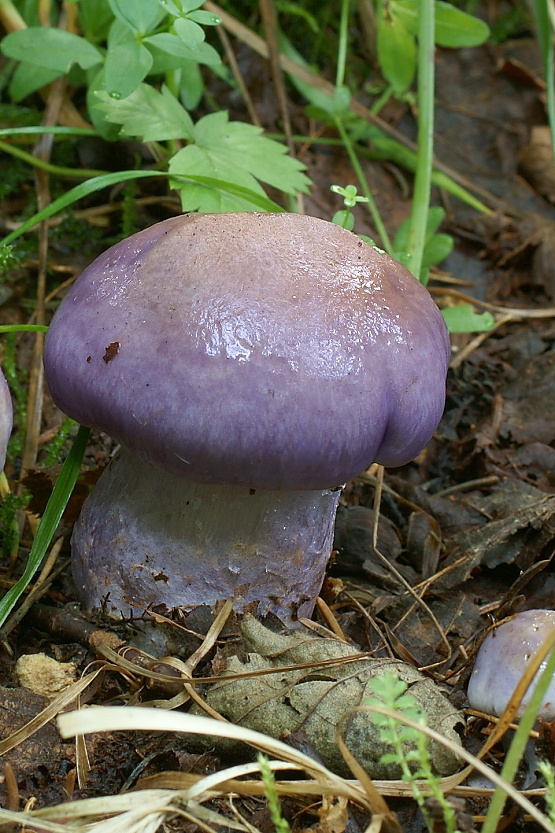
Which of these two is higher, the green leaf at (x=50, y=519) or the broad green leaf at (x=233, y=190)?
the broad green leaf at (x=233, y=190)

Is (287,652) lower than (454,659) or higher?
higher

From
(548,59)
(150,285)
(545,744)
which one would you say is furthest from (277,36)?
(545,744)

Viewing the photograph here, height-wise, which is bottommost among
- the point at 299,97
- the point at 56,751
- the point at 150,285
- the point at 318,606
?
the point at 318,606

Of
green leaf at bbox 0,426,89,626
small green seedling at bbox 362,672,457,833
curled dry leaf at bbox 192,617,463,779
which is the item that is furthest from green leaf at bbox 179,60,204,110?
small green seedling at bbox 362,672,457,833

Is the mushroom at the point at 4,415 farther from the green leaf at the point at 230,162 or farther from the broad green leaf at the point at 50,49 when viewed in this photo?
the broad green leaf at the point at 50,49

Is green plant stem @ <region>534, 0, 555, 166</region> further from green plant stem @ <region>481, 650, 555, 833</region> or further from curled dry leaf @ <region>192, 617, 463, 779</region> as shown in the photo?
green plant stem @ <region>481, 650, 555, 833</region>

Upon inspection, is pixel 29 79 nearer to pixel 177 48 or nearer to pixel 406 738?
pixel 177 48

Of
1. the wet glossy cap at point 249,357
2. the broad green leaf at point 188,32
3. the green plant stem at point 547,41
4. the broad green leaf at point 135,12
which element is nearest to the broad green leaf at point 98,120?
the broad green leaf at point 135,12

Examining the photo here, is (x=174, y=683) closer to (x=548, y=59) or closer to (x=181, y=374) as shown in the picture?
(x=181, y=374)
